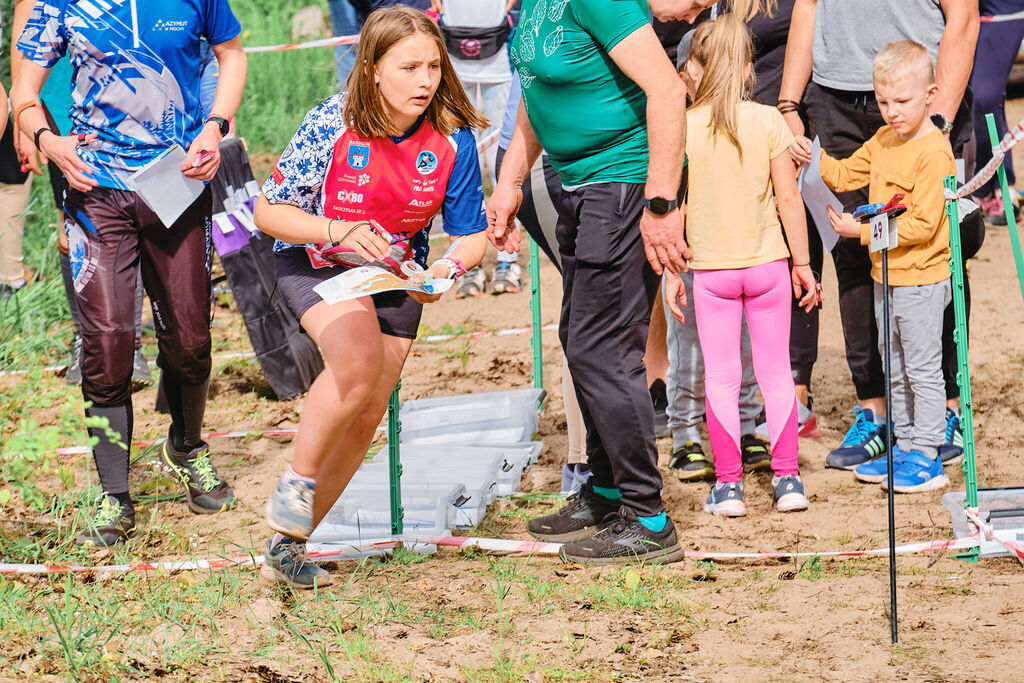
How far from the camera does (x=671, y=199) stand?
347 cm

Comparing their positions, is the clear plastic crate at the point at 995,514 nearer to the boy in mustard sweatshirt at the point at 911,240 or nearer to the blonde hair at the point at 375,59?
the boy in mustard sweatshirt at the point at 911,240

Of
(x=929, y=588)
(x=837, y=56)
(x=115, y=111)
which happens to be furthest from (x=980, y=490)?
(x=115, y=111)

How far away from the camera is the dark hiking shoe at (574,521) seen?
4094mm

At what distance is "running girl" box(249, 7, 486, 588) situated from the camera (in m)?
3.36

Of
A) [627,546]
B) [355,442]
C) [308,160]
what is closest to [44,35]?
[308,160]

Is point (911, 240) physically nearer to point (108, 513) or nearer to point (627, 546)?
point (627, 546)

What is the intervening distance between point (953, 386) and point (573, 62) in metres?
2.38

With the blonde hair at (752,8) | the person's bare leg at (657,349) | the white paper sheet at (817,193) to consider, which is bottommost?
the person's bare leg at (657,349)

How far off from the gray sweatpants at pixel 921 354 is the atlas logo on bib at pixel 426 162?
72.8 inches

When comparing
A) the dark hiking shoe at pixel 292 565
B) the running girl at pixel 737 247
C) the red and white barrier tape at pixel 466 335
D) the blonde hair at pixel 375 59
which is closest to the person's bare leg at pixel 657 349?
the running girl at pixel 737 247

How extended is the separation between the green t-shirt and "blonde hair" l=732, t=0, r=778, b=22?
1050 millimetres

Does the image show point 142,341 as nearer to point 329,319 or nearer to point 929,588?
point 329,319

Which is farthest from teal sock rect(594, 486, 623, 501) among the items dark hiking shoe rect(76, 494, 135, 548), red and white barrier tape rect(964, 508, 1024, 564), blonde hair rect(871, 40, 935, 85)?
blonde hair rect(871, 40, 935, 85)

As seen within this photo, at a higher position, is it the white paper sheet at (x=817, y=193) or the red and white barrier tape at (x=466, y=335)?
the white paper sheet at (x=817, y=193)
